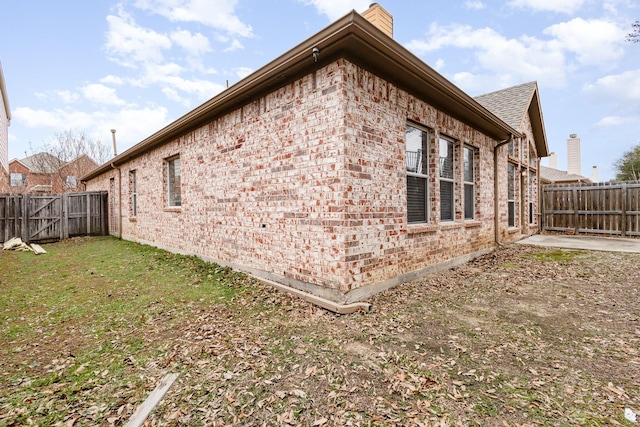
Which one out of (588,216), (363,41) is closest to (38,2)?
(363,41)

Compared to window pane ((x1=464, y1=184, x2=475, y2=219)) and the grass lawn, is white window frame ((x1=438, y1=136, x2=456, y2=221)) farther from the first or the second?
the grass lawn

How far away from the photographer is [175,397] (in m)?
2.35

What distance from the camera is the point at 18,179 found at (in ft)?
Result: 93.0

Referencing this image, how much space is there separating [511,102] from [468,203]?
21.7 feet

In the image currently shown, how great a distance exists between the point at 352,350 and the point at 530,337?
79.2 inches

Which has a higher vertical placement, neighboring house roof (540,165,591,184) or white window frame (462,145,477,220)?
neighboring house roof (540,165,591,184)

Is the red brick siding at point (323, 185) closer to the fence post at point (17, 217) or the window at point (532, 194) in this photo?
the window at point (532, 194)

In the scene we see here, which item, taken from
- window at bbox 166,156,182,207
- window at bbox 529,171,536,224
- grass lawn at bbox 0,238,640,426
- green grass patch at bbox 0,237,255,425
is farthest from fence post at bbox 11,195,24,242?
window at bbox 529,171,536,224

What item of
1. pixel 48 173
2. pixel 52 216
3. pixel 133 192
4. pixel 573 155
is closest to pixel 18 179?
pixel 48 173

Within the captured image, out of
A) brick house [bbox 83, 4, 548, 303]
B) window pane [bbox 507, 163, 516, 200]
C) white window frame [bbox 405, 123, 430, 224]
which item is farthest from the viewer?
window pane [bbox 507, 163, 516, 200]

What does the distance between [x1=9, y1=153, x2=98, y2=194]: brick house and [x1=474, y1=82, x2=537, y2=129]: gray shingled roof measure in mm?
28210

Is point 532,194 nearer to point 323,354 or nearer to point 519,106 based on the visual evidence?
point 519,106

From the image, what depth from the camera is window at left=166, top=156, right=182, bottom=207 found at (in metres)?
8.36

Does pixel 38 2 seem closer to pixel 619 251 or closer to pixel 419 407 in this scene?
pixel 419 407
